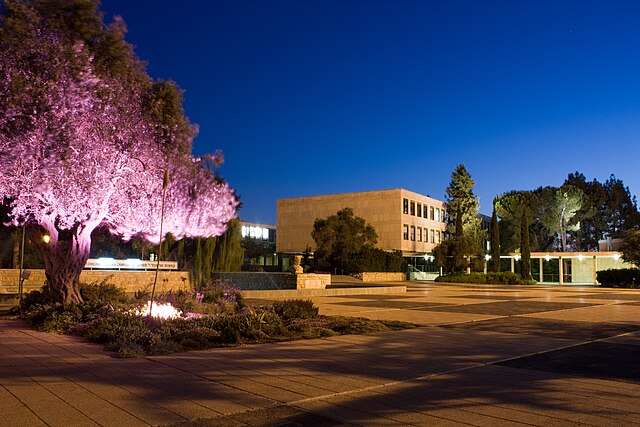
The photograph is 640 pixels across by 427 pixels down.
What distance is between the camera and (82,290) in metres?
15.9

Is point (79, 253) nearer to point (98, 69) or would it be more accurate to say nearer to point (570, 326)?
point (98, 69)

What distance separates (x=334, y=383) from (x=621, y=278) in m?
43.9

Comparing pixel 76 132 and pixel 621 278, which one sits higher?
pixel 76 132

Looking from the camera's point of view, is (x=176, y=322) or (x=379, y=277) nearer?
(x=176, y=322)

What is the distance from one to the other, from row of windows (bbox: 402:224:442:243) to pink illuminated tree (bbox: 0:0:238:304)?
180ft

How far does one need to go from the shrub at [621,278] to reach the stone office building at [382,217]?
2521 cm

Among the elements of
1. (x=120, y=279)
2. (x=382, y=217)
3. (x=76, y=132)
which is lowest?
(x=120, y=279)

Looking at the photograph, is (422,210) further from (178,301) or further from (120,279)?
(178,301)

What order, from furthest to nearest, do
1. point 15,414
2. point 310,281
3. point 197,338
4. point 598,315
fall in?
1. point 310,281
2. point 598,315
3. point 197,338
4. point 15,414

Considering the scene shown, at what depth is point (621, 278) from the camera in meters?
44.3

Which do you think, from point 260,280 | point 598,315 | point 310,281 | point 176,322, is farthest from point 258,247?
point 176,322

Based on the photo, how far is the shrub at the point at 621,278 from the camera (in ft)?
142

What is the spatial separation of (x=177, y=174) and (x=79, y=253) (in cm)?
335

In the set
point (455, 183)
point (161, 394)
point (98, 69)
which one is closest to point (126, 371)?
point (161, 394)
